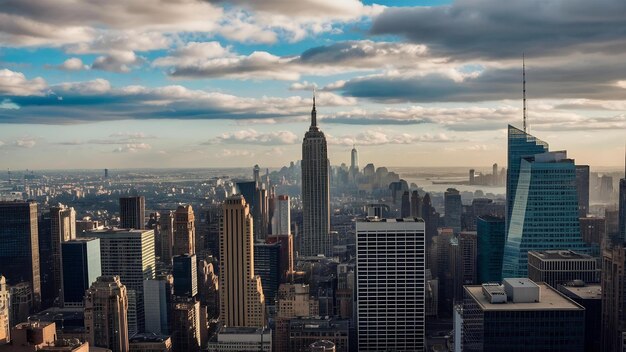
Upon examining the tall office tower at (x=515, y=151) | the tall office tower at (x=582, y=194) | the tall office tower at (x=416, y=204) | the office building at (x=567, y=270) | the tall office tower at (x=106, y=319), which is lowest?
the tall office tower at (x=106, y=319)

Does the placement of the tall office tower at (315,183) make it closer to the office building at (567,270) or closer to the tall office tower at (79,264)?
the tall office tower at (79,264)

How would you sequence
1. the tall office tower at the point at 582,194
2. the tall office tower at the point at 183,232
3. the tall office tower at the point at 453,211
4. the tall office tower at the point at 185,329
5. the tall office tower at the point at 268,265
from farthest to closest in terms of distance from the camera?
the tall office tower at the point at 183,232 → the tall office tower at the point at 453,211 → the tall office tower at the point at 268,265 → the tall office tower at the point at 582,194 → the tall office tower at the point at 185,329

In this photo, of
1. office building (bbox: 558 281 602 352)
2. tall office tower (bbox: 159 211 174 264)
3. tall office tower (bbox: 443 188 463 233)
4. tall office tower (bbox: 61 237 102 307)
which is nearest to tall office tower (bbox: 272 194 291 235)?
tall office tower (bbox: 159 211 174 264)

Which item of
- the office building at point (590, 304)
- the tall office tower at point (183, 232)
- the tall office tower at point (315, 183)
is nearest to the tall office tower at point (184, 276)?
the tall office tower at point (183, 232)

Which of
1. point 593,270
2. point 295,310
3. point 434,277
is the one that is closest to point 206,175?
point 295,310

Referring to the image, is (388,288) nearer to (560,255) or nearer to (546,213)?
(560,255)

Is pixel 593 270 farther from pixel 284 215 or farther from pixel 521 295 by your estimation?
pixel 284 215
